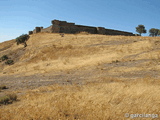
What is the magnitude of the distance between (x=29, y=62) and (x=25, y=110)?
19.2 metres

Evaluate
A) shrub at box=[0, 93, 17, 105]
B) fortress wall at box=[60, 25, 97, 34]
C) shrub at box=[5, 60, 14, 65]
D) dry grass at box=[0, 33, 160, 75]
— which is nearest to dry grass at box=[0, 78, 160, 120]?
shrub at box=[0, 93, 17, 105]

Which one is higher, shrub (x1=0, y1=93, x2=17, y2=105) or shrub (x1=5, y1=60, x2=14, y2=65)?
shrub (x1=5, y1=60, x2=14, y2=65)

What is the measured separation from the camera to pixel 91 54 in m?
21.6

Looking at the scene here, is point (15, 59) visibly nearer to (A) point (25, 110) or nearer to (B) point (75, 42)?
(B) point (75, 42)

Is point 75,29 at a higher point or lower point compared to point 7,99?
higher

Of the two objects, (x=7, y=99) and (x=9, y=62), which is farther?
(x=9, y=62)

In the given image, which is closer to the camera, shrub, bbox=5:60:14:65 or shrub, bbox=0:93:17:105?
shrub, bbox=0:93:17:105

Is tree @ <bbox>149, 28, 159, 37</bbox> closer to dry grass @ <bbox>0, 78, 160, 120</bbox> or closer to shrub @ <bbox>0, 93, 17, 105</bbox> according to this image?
dry grass @ <bbox>0, 78, 160, 120</bbox>

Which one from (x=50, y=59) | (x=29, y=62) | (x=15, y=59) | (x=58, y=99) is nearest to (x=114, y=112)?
(x=58, y=99)

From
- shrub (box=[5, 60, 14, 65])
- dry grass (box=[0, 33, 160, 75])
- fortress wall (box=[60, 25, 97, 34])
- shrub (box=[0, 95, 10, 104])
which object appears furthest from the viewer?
fortress wall (box=[60, 25, 97, 34])

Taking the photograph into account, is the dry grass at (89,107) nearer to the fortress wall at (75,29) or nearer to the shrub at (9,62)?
the shrub at (9,62)

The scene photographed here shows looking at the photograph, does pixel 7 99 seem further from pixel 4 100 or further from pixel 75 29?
pixel 75 29

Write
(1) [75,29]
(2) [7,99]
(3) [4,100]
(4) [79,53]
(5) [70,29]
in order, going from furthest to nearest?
(1) [75,29] → (5) [70,29] → (4) [79,53] → (2) [7,99] → (3) [4,100]

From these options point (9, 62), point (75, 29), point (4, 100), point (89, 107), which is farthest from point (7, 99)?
point (75, 29)
